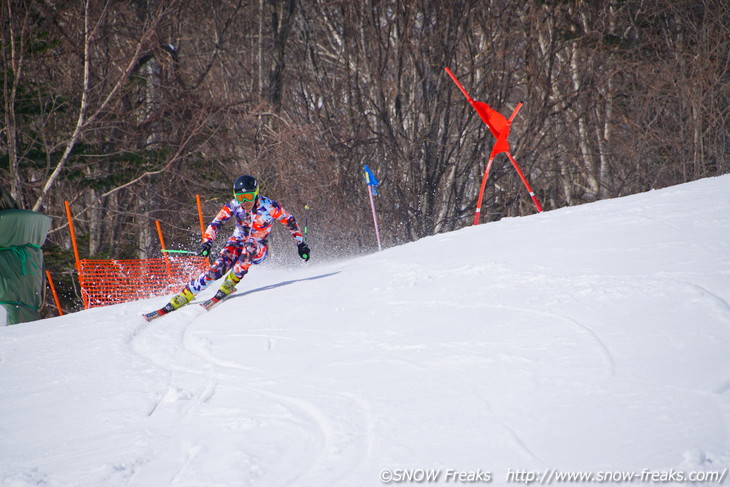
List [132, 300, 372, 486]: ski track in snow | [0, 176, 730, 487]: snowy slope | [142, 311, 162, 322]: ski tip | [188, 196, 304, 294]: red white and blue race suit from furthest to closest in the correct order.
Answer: [188, 196, 304, 294]: red white and blue race suit, [142, 311, 162, 322]: ski tip, [132, 300, 372, 486]: ski track in snow, [0, 176, 730, 487]: snowy slope

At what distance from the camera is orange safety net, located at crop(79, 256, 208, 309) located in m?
11.9

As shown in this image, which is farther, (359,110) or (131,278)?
(359,110)

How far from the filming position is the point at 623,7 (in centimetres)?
1711

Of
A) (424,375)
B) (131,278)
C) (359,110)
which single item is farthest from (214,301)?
(359,110)

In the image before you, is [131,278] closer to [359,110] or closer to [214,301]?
[214,301]

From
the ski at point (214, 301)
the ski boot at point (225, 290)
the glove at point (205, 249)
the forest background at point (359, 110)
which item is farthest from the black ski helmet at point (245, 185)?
the forest background at point (359, 110)

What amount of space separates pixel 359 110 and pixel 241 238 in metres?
10.4

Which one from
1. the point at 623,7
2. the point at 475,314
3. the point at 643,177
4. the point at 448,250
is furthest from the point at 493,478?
the point at 643,177

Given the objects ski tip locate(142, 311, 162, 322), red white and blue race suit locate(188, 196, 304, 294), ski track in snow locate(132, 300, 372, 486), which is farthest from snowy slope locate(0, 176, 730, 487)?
red white and blue race suit locate(188, 196, 304, 294)

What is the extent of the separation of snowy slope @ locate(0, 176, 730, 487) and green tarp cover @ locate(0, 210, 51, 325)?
2251 millimetres

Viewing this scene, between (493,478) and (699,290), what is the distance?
2747 millimetres

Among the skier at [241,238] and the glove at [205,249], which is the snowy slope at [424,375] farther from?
the glove at [205,249]

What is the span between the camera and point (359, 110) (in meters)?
17.5

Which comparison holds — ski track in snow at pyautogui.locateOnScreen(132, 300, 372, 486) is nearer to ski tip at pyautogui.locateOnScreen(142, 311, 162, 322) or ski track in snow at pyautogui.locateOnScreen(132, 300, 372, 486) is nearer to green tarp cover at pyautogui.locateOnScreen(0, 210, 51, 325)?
ski tip at pyautogui.locateOnScreen(142, 311, 162, 322)
